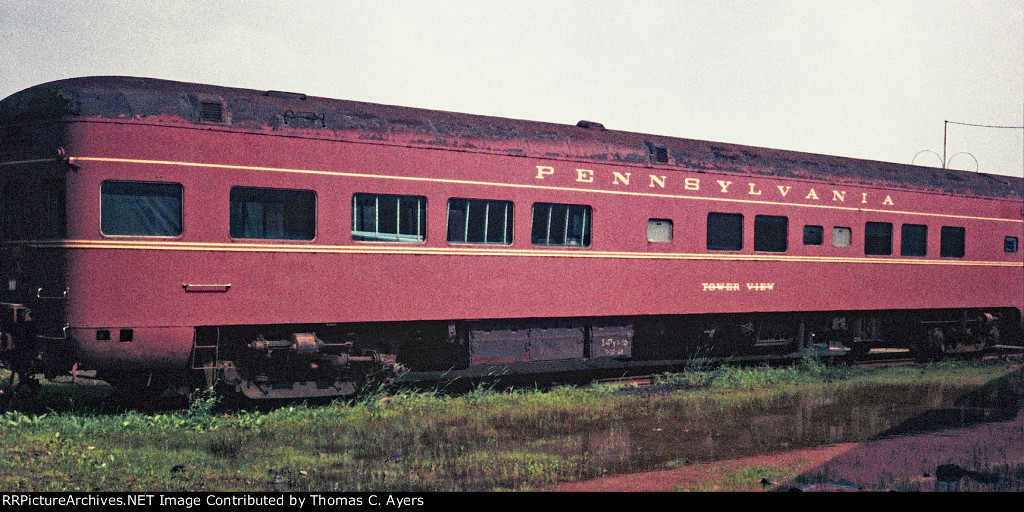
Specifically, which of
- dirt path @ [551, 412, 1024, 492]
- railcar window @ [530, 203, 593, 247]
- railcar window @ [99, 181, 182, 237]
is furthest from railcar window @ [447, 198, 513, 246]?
dirt path @ [551, 412, 1024, 492]

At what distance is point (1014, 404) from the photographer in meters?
11.9

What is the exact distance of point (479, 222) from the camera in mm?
11906

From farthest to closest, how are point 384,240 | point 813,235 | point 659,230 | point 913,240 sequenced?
1. point 913,240
2. point 813,235
3. point 659,230
4. point 384,240

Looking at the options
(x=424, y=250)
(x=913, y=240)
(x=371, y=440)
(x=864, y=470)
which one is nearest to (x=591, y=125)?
(x=424, y=250)

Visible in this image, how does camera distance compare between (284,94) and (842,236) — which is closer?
(284,94)

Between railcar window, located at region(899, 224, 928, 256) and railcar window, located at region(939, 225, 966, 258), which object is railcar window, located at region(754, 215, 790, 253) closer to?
railcar window, located at region(899, 224, 928, 256)

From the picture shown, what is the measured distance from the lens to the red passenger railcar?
973 cm

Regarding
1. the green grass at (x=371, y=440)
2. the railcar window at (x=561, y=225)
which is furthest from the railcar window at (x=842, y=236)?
the railcar window at (x=561, y=225)

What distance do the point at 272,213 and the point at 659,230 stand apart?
5.79m

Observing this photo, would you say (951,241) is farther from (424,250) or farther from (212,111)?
(212,111)

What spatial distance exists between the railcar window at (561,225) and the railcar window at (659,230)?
1.13 meters

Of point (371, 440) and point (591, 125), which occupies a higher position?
point (591, 125)

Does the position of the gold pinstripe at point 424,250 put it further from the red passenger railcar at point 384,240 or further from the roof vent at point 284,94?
the roof vent at point 284,94

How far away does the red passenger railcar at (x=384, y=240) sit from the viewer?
9.73 metres
